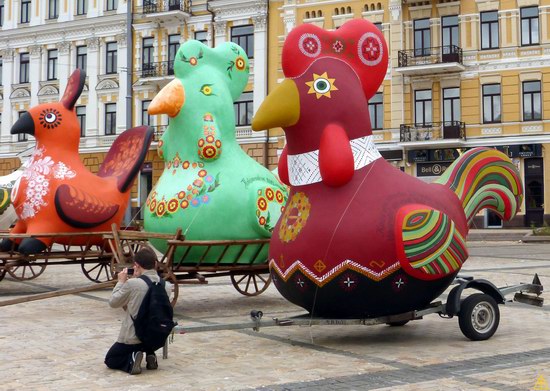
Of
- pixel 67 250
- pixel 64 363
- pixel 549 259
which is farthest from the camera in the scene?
pixel 549 259

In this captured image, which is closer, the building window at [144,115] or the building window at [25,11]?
the building window at [144,115]

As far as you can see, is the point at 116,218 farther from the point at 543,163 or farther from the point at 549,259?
the point at 543,163

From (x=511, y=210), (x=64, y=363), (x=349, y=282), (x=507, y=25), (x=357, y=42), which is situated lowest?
(x=64, y=363)

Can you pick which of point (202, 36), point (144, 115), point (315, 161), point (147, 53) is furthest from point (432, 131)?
point (315, 161)

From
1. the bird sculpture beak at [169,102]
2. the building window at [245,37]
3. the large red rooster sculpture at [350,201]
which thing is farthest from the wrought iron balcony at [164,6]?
the large red rooster sculpture at [350,201]

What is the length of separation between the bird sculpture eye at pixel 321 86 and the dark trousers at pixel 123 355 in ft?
9.85

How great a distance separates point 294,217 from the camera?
7.23 m

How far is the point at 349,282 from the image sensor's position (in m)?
6.83

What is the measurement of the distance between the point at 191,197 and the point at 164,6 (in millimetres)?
27983

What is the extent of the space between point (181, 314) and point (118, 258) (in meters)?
1.08

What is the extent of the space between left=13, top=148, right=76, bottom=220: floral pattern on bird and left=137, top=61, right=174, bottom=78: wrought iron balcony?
23.4m

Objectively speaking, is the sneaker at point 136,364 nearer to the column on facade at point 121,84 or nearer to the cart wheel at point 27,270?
the cart wheel at point 27,270

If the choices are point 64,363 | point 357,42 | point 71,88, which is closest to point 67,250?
point 71,88

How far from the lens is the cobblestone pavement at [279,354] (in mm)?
5680
